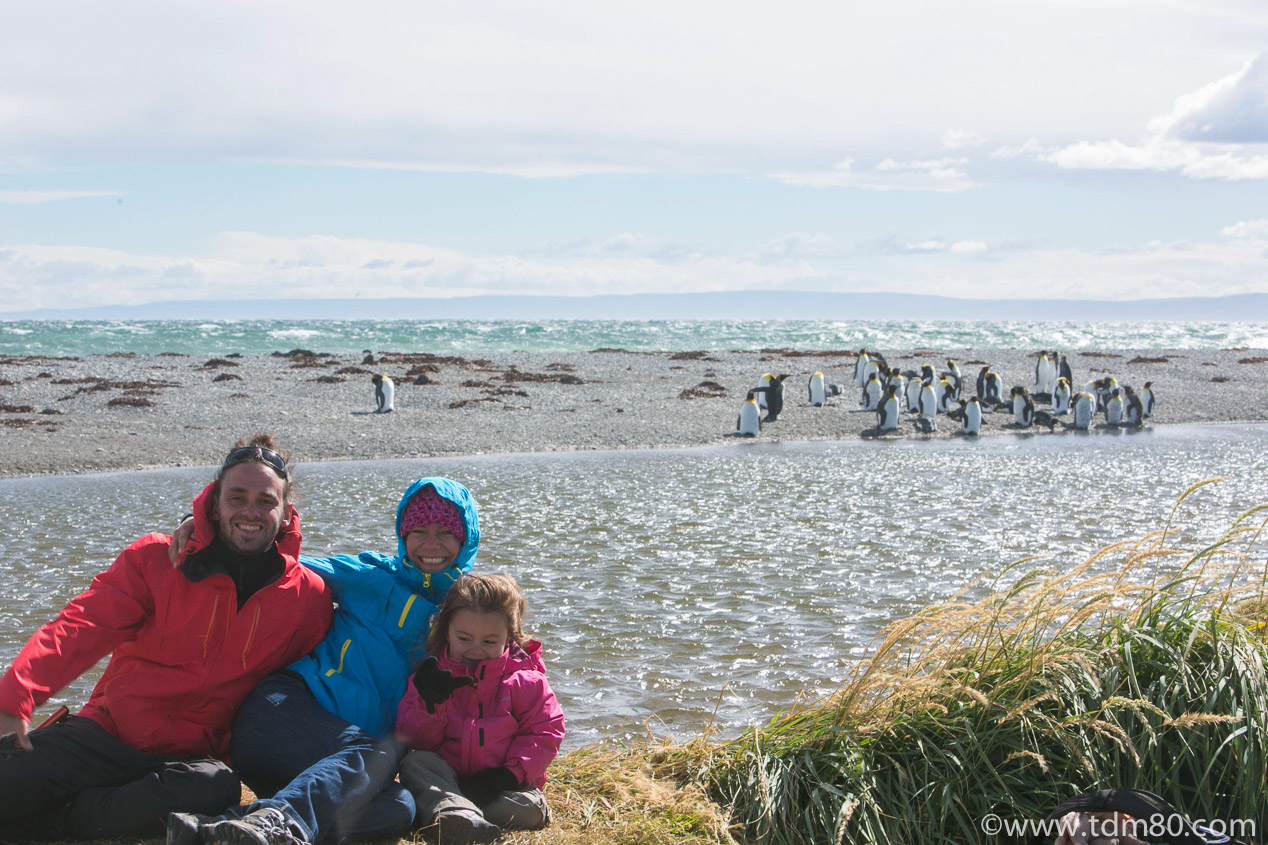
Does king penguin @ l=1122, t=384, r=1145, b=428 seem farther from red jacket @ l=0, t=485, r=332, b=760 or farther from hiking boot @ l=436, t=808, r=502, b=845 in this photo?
red jacket @ l=0, t=485, r=332, b=760

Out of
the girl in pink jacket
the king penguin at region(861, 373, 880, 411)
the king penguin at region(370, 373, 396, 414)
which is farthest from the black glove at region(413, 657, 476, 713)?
the king penguin at region(861, 373, 880, 411)

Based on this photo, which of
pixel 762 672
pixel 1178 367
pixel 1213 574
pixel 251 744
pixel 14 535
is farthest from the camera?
pixel 1178 367

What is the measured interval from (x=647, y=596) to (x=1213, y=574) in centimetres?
359

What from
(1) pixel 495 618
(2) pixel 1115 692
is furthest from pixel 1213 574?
(1) pixel 495 618

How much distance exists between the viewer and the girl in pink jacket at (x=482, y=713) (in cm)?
260

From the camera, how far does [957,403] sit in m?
20.2

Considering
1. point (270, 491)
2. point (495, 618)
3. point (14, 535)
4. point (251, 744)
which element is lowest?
point (14, 535)

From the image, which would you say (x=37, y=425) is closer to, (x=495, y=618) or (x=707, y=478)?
(x=707, y=478)

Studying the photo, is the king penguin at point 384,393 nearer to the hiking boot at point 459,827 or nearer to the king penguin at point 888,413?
the king penguin at point 888,413

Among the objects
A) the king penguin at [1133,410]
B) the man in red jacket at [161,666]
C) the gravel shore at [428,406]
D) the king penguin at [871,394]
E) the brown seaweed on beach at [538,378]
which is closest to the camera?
the man in red jacket at [161,666]

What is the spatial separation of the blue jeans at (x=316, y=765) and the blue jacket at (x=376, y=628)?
0.27 ft

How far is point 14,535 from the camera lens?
25.5 feet

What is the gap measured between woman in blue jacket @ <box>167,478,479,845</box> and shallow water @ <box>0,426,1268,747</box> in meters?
1.30

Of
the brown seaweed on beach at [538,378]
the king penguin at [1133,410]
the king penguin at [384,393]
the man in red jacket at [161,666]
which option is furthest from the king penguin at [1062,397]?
the man in red jacket at [161,666]
